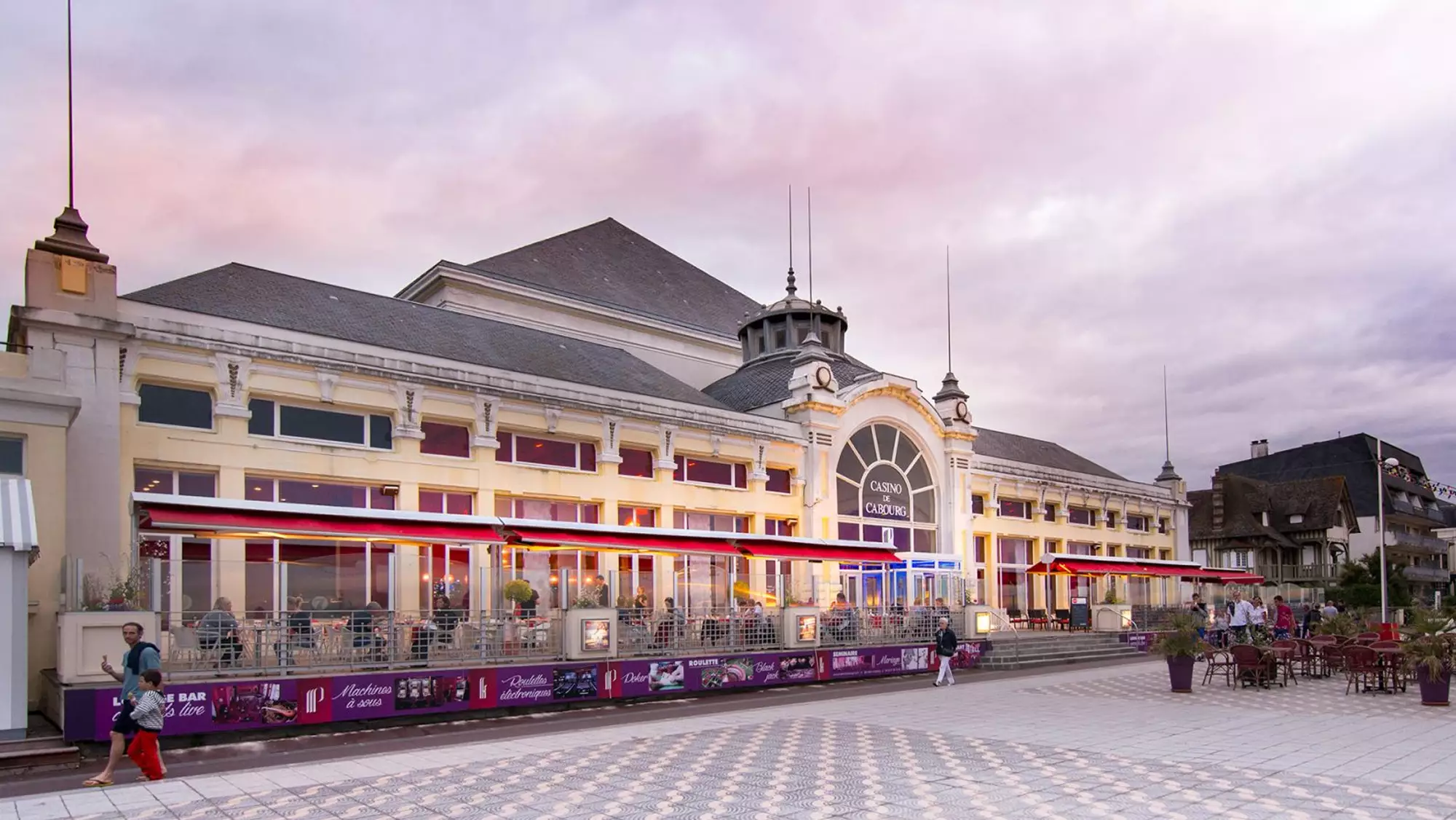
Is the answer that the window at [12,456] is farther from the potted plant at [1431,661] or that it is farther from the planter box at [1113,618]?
the planter box at [1113,618]

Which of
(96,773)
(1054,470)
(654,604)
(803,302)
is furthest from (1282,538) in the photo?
(96,773)

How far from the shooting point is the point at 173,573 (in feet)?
60.5

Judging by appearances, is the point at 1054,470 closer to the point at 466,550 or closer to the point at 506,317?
the point at 506,317

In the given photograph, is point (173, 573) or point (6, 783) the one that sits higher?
point (173, 573)

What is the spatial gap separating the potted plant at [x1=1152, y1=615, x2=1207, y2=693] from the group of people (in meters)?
3.32

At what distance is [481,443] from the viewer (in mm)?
26797

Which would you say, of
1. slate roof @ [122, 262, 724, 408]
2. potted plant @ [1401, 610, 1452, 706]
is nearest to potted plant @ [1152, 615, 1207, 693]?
potted plant @ [1401, 610, 1452, 706]

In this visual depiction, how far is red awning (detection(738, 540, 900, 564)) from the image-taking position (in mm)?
27328

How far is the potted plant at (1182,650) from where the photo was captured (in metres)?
23.1

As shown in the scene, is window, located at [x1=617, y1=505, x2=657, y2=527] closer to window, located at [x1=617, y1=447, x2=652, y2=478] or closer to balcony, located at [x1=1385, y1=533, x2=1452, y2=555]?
window, located at [x1=617, y1=447, x2=652, y2=478]

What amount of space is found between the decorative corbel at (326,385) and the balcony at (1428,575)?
78799 mm

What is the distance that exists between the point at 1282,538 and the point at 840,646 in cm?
5732

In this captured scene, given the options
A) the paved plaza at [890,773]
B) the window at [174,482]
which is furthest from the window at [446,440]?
the paved plaza at [890,773]

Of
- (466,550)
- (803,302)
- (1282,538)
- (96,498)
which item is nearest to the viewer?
(96,498)
